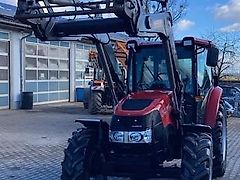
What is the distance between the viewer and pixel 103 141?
6.22 meters

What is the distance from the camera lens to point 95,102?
18.8 metres

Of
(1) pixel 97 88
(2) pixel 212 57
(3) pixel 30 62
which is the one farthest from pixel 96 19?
(3) pixel 30 62

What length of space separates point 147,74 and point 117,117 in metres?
1.53

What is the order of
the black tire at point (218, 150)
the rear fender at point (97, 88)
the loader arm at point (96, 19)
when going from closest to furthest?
the loader arm at point (96, 19), the black tire at point (218, 150), the rear fender at point (97, 88)

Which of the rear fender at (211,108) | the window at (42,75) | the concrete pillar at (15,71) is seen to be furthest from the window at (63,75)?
the rear fender at (211,108)

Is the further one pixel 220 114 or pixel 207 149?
pixel 220 114

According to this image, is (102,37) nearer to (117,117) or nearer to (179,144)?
(117,117)

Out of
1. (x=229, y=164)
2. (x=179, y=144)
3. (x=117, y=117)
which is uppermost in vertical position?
(x=117, y=117)

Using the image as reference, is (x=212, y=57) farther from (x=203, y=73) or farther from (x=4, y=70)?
(x=4, y=70)

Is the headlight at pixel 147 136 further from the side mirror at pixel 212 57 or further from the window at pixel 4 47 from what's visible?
the window at pixel 4 47

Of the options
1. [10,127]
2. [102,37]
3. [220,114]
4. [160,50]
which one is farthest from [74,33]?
[10,127]

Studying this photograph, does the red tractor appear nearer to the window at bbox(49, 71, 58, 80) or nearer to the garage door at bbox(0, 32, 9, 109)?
the garage door at bbox(0, 32, 9, 109)

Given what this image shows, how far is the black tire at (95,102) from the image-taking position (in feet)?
61.8

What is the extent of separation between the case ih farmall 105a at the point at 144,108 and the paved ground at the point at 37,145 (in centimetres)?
178
